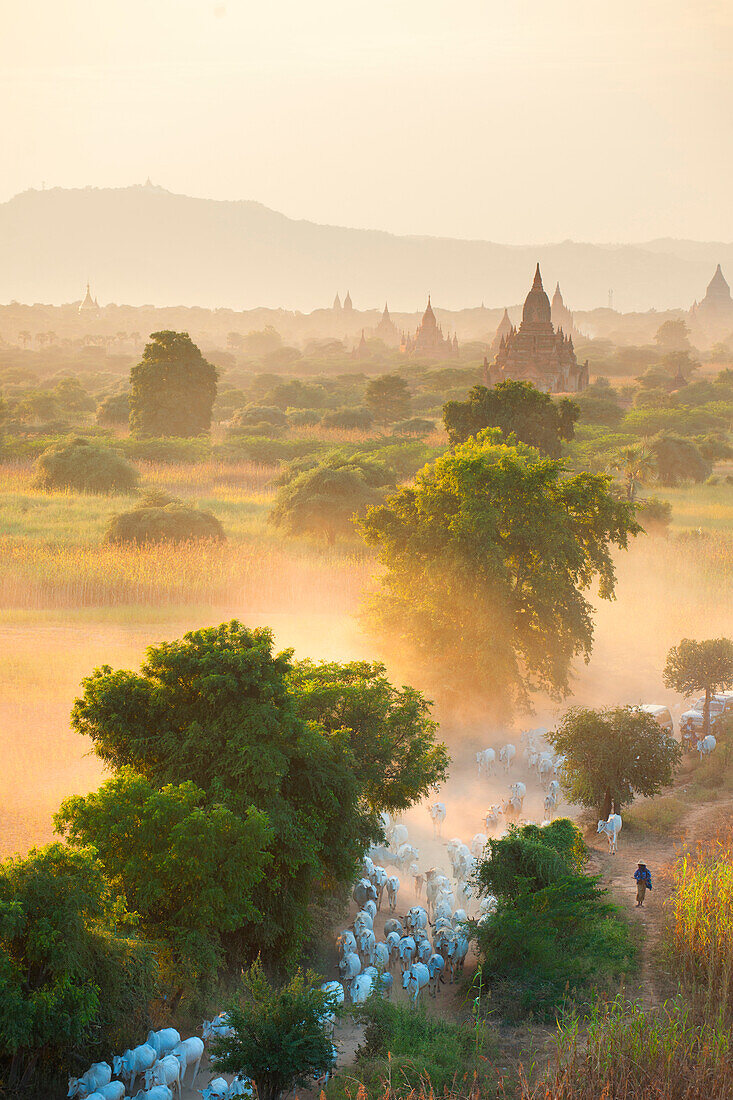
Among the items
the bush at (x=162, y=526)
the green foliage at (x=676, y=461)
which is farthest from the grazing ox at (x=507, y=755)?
the green foliage at (x=676, y=461)

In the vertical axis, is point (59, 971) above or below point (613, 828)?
above

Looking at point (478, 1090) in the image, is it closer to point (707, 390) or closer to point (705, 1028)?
point (705, 1028)

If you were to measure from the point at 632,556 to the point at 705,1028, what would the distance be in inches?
832

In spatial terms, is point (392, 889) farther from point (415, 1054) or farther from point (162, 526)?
point (162, 526)

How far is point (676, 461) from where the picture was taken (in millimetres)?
45219

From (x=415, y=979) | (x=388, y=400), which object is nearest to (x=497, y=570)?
(x=415, y=979)

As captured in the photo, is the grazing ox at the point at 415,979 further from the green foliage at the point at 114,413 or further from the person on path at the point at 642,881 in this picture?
the green foliage at the point at 114,413

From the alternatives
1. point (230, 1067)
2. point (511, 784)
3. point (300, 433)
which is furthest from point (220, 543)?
point (300, 433)

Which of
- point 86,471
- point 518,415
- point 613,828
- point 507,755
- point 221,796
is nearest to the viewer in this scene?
point 221,796

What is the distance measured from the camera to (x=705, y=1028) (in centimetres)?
777

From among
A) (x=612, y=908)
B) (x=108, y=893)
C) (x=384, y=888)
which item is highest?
(x=108, y=893)

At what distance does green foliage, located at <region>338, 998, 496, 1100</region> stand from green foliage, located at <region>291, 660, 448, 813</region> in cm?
265

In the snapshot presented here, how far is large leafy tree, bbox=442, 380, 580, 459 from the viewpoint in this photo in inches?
1318

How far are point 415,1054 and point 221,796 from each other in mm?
2747
